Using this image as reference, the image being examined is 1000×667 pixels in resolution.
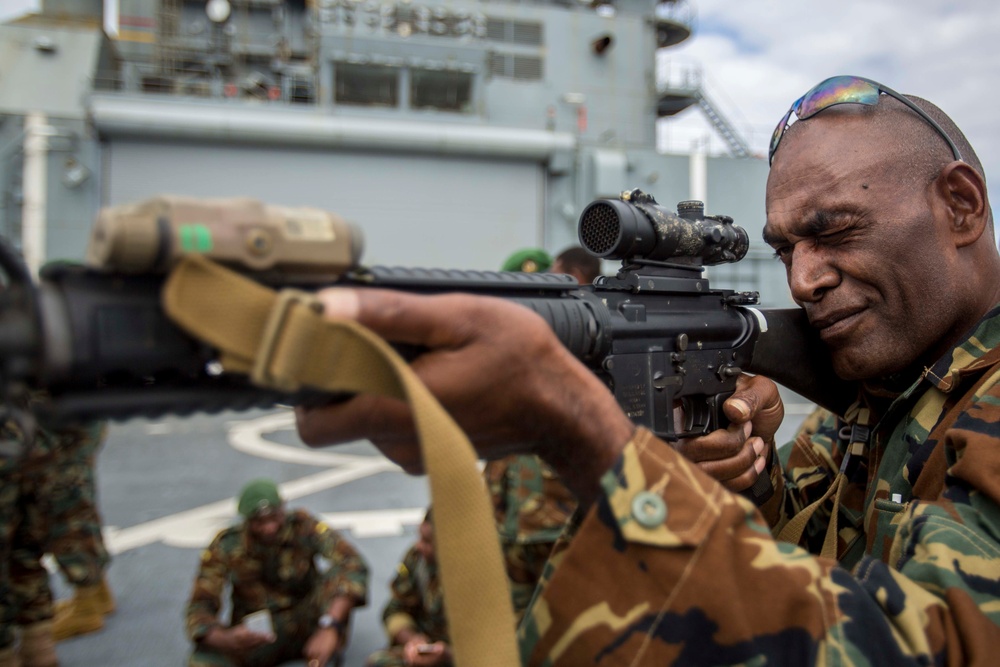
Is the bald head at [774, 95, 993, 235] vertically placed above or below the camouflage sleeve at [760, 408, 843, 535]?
above

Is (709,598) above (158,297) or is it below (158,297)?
below

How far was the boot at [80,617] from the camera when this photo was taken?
4074mm

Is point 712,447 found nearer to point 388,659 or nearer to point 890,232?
point 890,232

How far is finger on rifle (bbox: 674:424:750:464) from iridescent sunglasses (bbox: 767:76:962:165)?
30.8 inches

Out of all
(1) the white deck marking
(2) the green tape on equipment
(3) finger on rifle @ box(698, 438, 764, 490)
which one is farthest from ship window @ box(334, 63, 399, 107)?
(2) the green tape on equipment

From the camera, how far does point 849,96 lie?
59.7 inches

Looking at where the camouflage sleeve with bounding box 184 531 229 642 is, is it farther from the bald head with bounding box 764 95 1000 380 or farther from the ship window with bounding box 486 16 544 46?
the ship window with bounding box 486 16 544 46

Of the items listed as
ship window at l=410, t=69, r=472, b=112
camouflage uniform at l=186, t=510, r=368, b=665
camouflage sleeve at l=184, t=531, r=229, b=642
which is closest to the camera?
camouflage sleeve at l=184, t=531, r=229, b=642

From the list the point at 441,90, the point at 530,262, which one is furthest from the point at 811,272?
the point at 441,90

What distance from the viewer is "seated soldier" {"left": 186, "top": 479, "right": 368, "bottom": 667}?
3768 mm

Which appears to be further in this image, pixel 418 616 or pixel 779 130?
pixel 418 616

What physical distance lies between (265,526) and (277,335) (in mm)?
3716

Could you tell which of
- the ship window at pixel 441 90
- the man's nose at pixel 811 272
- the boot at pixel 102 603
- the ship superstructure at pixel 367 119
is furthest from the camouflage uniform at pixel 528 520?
the ship window at pixel 441 90

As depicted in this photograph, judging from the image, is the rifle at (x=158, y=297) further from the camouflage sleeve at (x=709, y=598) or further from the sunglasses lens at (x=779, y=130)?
the sunglasses lens at (x=779, y=130)
